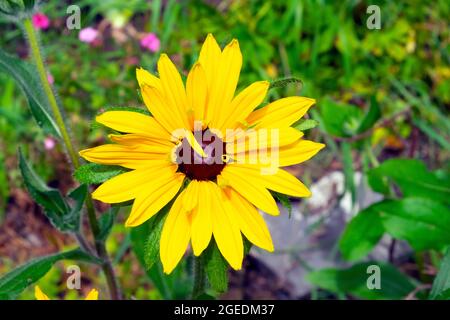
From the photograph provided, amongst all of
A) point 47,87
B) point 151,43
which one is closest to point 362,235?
point 47,87

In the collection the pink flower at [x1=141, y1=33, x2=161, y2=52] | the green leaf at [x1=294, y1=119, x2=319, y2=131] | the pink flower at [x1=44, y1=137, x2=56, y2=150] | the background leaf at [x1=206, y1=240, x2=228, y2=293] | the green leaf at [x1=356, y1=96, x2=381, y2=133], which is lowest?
the background leaf at [x1=206, y1=240, x2=228, y2=293]

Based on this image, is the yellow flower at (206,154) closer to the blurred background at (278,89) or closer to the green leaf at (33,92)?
the green leaf at (33,92)

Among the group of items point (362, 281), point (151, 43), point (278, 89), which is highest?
point (151, 43)

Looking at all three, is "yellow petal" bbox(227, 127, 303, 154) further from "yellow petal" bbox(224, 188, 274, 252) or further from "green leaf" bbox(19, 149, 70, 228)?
"green leaf" bbox(19, 149, 70, 228)

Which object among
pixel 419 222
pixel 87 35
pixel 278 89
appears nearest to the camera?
pixel 419 222

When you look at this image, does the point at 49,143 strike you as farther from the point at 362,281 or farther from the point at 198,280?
the point at 362,281

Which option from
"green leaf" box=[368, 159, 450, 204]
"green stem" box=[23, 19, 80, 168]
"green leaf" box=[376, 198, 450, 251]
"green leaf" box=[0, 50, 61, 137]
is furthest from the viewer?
"green leaf" box=[368, 159, 450, 204]

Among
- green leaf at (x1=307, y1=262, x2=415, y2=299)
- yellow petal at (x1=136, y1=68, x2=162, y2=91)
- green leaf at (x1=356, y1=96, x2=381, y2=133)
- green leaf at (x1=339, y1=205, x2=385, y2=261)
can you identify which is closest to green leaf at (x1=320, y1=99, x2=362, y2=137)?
green leaf at (x1=356, y1=96, x2=381, y2=133)
